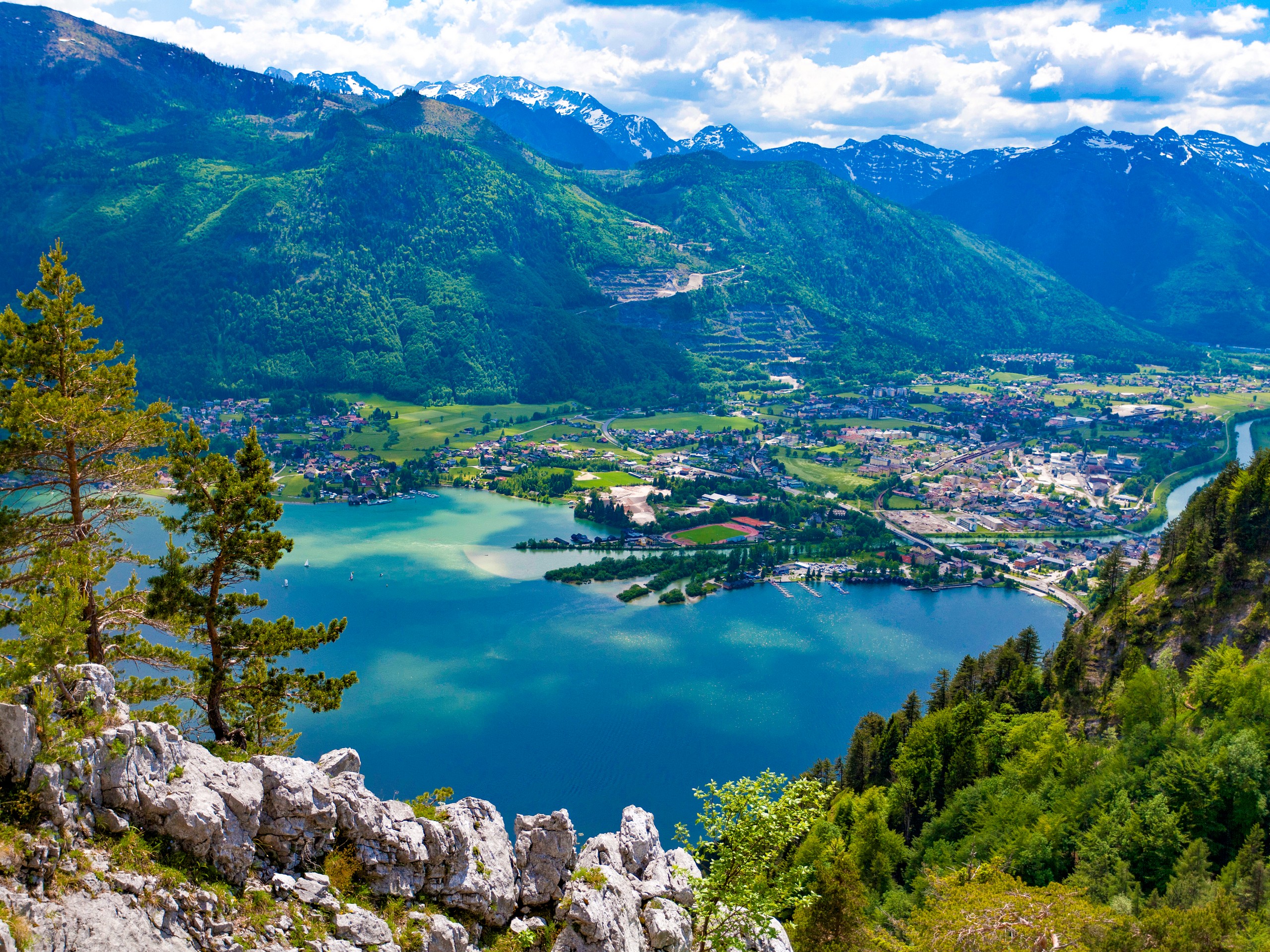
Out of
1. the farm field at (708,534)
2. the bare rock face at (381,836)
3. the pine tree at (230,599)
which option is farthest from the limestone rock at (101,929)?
the farm field at (708,534)

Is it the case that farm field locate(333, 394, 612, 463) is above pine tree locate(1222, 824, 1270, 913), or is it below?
above

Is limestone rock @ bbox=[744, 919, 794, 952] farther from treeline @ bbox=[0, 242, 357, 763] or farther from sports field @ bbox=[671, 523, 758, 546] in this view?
sports field @ bbox=[671, 523, 758, 546]

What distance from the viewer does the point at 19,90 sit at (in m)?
152

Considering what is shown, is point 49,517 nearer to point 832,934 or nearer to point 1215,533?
point 832,934

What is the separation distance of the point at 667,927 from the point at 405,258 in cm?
13244

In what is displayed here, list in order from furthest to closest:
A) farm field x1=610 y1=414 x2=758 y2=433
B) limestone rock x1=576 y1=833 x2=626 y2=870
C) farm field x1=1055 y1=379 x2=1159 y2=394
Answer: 1. farm field x1=1055 y1=379 x2=1159 y2=394
2. farm field x1=610 y1=414 x2=758 y2=433
3. limestone rock x1=576 y1=833 x2=626 y2=870

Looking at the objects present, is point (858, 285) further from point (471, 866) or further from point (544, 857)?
point (471, 866)

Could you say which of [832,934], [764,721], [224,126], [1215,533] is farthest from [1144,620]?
[224,126]

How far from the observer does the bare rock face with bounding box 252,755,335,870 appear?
1036 cm

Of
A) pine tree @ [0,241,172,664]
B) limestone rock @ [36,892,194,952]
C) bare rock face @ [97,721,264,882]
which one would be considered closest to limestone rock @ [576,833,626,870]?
bare rock face @ [97,721,264,882]

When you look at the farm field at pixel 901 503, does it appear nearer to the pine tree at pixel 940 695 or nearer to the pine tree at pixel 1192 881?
the pine tree at pixel 940 695

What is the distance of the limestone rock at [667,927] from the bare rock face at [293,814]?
15.3 feet

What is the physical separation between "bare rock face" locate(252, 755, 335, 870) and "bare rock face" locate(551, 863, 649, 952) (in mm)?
3357

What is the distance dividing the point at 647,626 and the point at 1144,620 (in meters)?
24.9
